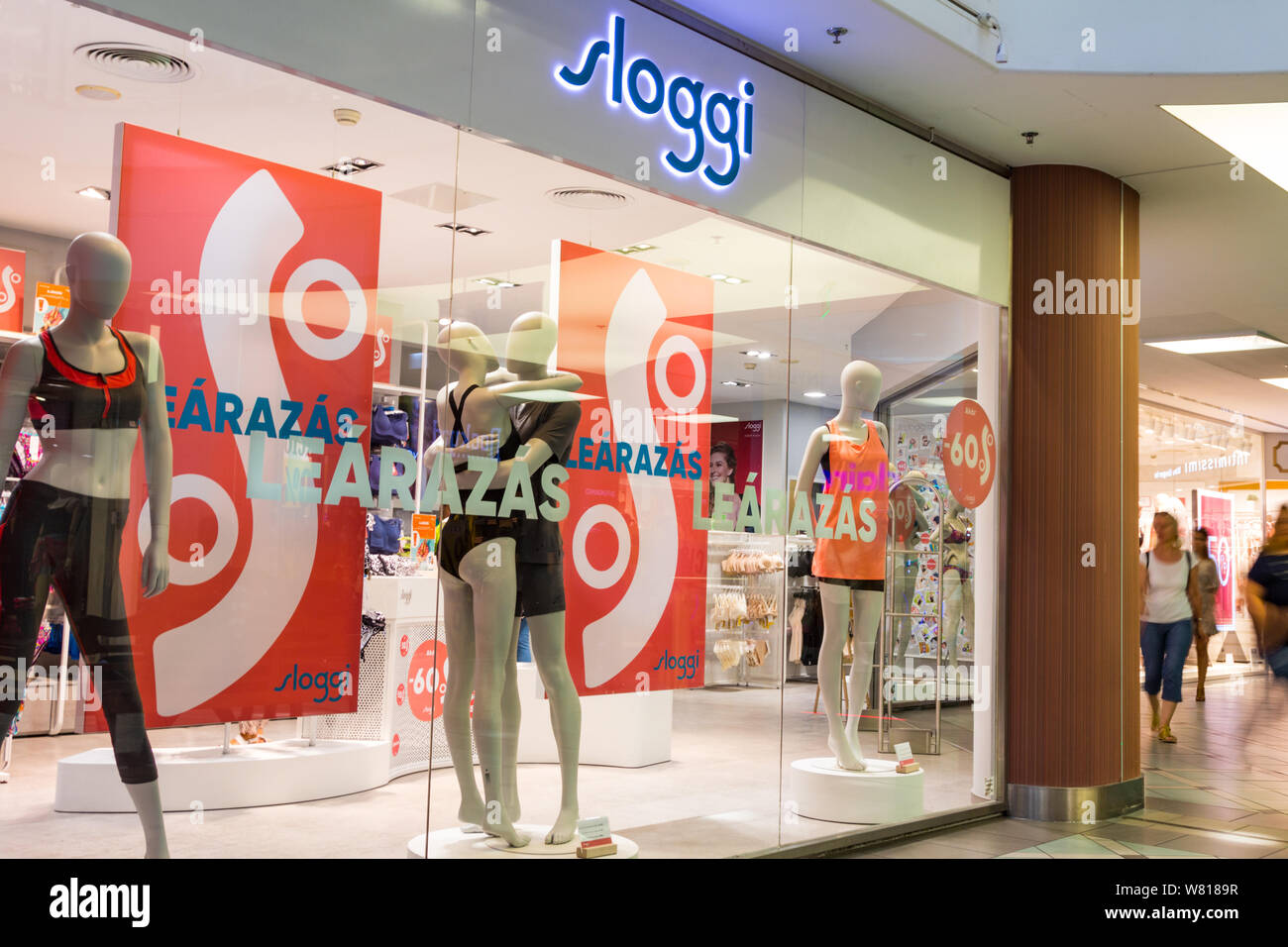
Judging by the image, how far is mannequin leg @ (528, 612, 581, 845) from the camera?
3.55m

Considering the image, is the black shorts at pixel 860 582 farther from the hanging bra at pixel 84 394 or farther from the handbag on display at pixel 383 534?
the hanging bra at pixel 84 394

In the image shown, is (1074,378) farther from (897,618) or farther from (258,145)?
(258,145)

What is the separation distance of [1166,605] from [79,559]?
6.24 m

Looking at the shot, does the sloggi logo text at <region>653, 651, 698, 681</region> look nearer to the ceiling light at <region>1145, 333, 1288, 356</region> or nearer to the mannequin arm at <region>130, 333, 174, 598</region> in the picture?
the mannequin arm at <region>130, 333, 174, 598</region>

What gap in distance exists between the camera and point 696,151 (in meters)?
4.03

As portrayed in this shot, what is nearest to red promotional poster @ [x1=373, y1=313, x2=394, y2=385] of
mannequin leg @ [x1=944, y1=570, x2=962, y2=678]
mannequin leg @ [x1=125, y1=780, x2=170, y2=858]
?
mannequin leg @ [x1=125, y1=780, x2=170, y2=858]

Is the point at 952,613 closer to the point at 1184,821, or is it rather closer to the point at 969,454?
the point at 969,454

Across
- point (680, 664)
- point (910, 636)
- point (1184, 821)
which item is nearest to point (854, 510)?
point (910, 636)

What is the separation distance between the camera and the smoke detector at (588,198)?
3.62m

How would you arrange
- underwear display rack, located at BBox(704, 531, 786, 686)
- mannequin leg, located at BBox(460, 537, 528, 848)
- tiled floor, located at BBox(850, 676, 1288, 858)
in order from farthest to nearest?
1. tiled floor, located at BBox(850, 676, 1288, 858)
2. underwear display rack, located at BBox(704, 531, 786, 686)
3. mannequin leg, located at BBox(460, 537, 528, 848)

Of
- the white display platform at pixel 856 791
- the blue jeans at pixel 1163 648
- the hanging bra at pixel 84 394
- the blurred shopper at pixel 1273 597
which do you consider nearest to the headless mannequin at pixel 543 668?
the hanging bra at pixel 84 394

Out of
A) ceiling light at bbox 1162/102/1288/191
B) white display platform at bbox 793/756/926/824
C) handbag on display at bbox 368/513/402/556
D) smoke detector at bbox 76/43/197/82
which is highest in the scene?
ceiling light at bbox 1162/102/1288/191

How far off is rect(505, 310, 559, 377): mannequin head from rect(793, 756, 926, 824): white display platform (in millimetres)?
1970
